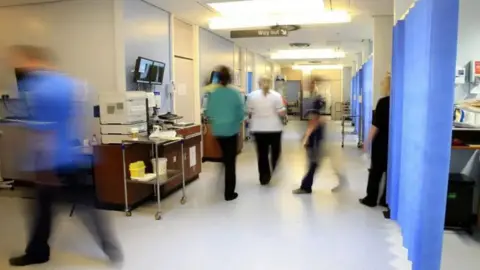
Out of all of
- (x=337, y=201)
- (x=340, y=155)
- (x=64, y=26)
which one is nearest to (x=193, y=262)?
(x=337, y=201)

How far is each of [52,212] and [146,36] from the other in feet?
11.4

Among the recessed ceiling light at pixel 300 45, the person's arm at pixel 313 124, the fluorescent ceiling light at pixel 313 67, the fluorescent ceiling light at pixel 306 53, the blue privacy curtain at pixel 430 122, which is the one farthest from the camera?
the fluorescent ceiling light at pixel 313 67

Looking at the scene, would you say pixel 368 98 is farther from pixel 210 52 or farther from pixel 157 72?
pixel 157 72

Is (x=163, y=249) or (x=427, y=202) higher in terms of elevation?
(x=427, y=202)

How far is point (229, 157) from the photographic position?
16.1 ft

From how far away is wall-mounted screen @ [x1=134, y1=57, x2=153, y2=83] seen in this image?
5.24 m

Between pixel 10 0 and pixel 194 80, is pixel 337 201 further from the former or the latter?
pixel 10 0

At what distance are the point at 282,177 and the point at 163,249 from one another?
3.14 m

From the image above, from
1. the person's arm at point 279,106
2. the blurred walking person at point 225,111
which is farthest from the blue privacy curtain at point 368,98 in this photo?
the blurred walking person at point 225,111

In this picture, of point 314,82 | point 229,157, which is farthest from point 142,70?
point 314,82

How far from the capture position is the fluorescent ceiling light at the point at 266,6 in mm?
5684

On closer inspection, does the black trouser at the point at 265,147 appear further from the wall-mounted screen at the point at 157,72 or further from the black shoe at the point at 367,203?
the wall-mounted screen at the point at 157,72

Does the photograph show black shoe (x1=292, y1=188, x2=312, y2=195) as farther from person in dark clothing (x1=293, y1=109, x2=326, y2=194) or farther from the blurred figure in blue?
the blurred figure in blue

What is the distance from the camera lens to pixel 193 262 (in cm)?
319
